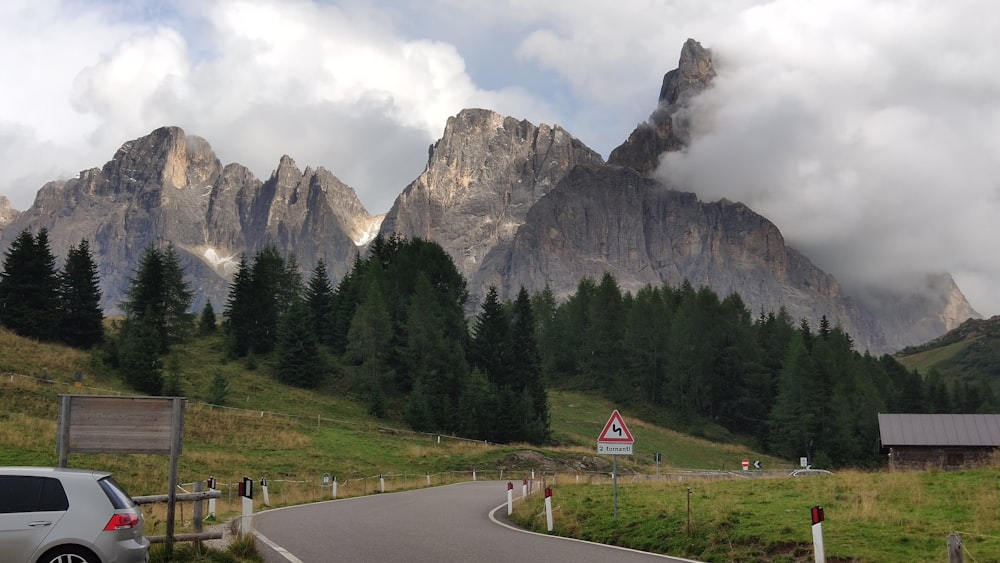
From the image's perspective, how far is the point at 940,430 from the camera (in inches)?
1752

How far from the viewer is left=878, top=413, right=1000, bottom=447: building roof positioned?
142 feet

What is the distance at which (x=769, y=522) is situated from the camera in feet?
52.9

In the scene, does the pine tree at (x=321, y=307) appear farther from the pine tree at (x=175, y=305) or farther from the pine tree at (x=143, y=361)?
the pine tree at (x=143, y=361)

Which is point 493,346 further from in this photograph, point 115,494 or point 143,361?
point 115,494

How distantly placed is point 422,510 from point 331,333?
67.4m

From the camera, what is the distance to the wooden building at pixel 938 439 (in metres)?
43.2

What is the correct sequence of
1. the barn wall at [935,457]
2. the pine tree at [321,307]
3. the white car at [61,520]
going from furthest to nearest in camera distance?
the pine tree at [321,307], the barn wall at [935,457], the white car at [61,520]

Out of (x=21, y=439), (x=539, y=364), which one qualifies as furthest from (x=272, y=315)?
(x=21, y=439)

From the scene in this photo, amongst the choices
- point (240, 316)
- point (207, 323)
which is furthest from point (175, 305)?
point (207, 323)

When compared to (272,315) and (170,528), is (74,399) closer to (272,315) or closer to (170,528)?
(170,528)

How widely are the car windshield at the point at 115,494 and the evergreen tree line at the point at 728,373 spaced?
73282 millimetres

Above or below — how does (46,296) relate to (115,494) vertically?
above

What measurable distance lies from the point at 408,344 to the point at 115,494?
65.1 meters

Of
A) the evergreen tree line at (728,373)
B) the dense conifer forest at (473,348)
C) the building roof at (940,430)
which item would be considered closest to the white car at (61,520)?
the building roof at (940,430)
